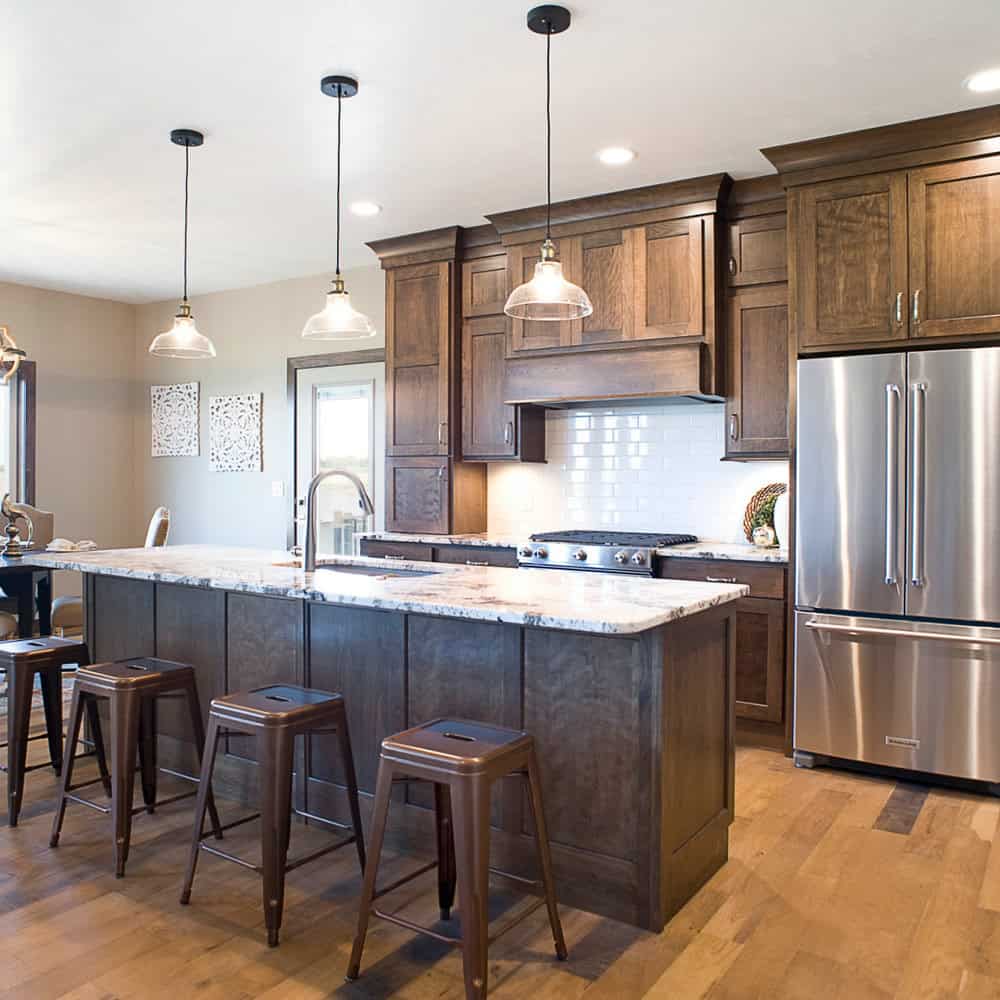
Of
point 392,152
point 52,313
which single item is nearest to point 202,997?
point 392,152

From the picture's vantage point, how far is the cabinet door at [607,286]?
441cm

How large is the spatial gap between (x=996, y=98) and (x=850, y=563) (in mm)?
1843

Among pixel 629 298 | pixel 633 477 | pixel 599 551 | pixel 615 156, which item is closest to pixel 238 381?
pixel 633 477

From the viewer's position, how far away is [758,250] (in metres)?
4.18

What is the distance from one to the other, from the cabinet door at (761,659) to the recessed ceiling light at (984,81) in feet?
6.94

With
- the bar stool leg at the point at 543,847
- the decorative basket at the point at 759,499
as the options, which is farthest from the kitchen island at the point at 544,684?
the decorative basket at the point at 759,499

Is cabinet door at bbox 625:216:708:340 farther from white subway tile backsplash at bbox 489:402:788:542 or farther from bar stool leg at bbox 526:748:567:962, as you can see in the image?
bar stool leg at bbox 526:748:567:962

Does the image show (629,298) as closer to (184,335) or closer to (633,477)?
(633,477)

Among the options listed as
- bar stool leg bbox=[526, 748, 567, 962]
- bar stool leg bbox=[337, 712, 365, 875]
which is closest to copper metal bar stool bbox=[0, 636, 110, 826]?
bar stool leg bbox=[337, 712, 365, 875]

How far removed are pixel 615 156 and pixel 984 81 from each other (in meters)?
1.43

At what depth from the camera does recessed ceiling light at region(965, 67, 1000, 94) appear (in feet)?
10.1

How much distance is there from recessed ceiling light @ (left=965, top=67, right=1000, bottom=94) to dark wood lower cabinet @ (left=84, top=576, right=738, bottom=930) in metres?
2.12

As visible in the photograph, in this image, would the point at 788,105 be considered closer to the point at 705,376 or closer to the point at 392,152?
the point at 705,376

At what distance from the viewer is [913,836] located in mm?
3004
